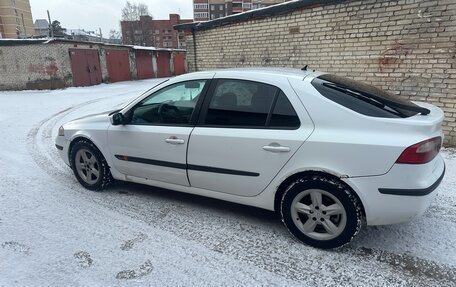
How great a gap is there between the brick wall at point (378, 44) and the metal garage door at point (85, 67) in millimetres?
14345

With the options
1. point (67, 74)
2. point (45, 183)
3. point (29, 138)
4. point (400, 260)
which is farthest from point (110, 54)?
point (400, 260)

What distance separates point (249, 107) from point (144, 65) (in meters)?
25.3

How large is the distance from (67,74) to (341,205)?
1919cm

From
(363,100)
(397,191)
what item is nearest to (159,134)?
(363,100)

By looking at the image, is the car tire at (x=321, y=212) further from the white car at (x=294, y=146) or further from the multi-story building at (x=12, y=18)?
the multi-story building at (x=12, y=18)

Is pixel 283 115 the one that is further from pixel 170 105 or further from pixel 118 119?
pixel 118 119

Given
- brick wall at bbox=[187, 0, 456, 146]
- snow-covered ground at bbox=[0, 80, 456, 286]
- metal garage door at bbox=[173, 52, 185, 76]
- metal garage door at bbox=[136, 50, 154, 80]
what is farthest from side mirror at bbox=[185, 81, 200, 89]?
metal garage door at bbox=[173, 52, 185, 76]

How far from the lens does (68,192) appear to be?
388 centimetres

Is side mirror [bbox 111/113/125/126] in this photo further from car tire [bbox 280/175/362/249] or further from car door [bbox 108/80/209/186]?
car tire [bbox 280/175/362/249]

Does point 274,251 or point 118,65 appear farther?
point 118,65

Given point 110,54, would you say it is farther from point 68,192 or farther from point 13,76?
point 68,192

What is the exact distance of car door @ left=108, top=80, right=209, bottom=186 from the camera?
3.14m

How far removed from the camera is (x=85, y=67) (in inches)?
753

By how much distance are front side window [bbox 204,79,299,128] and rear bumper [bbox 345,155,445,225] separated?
74 cm
